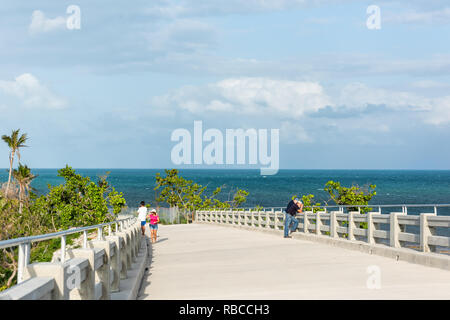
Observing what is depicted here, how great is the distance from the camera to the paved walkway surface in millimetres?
11148

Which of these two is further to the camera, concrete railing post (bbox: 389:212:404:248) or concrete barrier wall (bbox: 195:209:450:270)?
concrete railing post (bbox: 389:212:404:248)

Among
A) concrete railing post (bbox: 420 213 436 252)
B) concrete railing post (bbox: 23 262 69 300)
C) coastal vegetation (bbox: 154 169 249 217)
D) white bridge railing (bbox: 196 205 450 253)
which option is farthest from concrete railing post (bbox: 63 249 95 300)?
coastal vegetation (bbox: 154 169 249 217)

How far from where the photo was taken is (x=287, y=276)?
1385 centimetres

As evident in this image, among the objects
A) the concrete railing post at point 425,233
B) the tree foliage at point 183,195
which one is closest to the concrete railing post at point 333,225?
the concrete railing post at point 425,233

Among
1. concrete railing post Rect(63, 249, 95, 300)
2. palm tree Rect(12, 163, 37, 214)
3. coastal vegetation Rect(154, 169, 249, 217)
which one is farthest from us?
coastal vegetation Rect(154, 169, 249, 217)

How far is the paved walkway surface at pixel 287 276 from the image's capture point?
36.6ft

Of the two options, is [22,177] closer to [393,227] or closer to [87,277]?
[393,227]

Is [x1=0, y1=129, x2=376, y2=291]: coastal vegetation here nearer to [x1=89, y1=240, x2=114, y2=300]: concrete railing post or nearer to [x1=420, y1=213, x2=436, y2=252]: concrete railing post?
[x1=420, y1=213, x2=436, y2=252]: concrete railing post

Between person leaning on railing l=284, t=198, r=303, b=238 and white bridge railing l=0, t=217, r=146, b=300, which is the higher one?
white bridge railing l=0, t=217, r=146, b=300

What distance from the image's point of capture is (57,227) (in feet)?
177

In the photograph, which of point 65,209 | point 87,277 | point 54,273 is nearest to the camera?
point 54,273

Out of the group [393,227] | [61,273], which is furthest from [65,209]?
[61,273]
